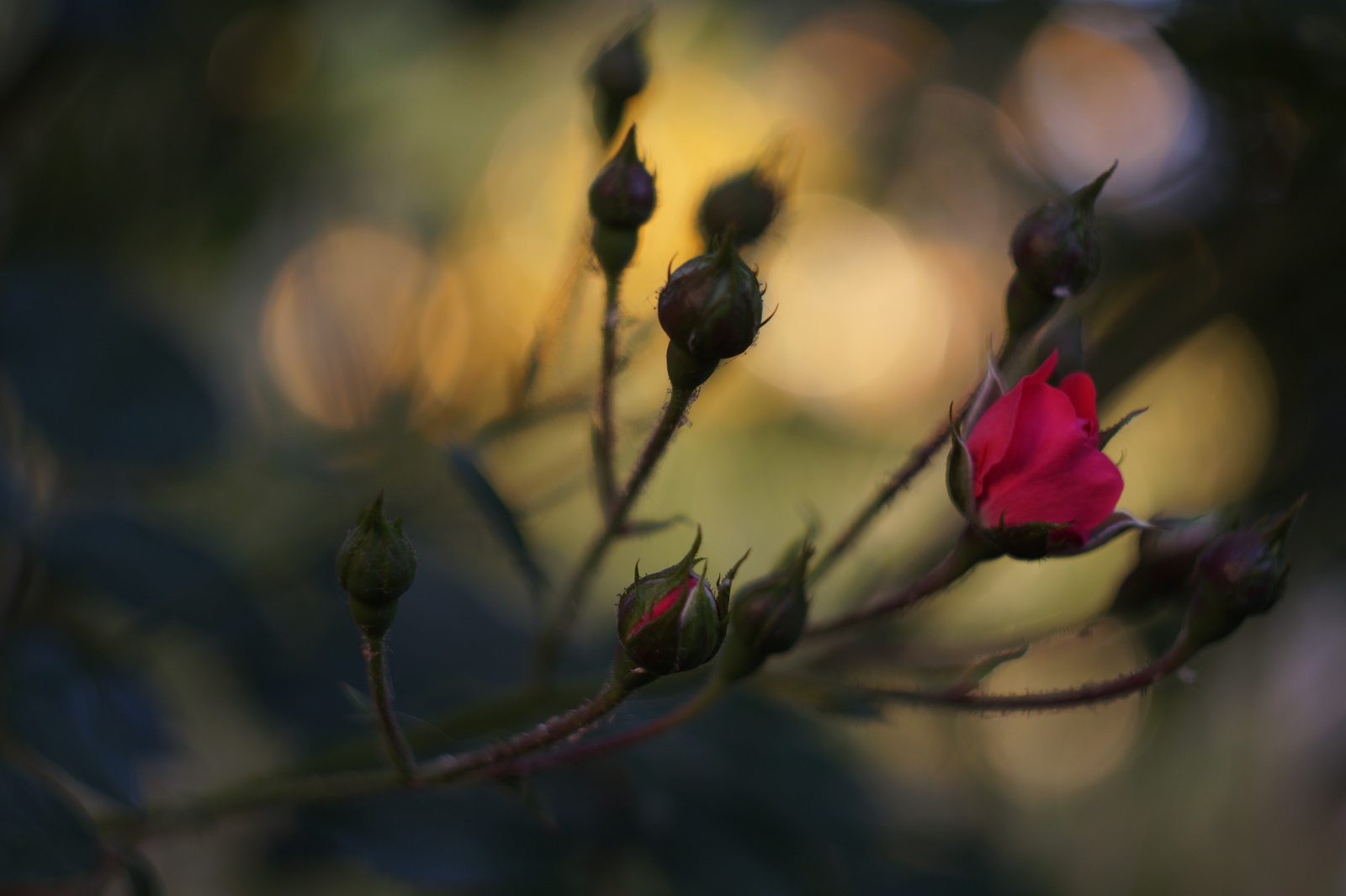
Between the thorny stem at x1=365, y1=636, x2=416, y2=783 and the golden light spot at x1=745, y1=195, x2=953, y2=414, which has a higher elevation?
the thorny stem at x1=365, y1=636, x2=416, y2=783

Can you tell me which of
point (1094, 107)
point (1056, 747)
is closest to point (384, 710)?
point (1094, 107)

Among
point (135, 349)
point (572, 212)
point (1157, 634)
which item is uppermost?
point (135, 349)

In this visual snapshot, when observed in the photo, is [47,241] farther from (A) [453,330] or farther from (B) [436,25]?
(B) [436,25]

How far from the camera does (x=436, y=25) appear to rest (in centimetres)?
111

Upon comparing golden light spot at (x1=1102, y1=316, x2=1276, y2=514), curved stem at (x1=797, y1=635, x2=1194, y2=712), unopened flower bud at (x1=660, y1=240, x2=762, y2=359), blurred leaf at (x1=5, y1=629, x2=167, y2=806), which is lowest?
golden light spot at (x1=1102, y1=316, x2=1276, y2=514)

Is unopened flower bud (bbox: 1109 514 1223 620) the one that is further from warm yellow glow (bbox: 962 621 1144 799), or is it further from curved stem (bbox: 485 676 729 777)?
warm yellow glow (bbox: 962 621 1144 799)

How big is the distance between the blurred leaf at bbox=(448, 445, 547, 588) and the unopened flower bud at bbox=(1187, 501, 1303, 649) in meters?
0.34

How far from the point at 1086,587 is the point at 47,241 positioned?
50.1 inches

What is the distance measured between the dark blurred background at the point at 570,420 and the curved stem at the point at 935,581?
9cm

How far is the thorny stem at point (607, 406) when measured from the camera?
0.45 metres

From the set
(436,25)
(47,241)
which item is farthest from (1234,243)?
(47,241)

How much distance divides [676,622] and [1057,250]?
0.88 ft

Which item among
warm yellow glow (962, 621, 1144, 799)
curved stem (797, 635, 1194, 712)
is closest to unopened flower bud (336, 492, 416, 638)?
curved stem (797, 635, 1194, 712)

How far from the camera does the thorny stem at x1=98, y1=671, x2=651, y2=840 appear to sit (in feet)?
1.19
